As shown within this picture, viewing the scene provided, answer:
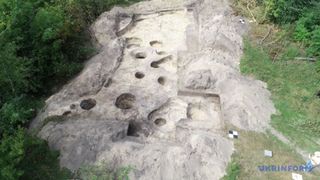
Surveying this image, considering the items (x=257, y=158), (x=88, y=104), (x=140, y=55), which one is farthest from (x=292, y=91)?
(x=88, y=104)

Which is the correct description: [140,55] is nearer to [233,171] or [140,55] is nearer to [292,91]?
[292,91]

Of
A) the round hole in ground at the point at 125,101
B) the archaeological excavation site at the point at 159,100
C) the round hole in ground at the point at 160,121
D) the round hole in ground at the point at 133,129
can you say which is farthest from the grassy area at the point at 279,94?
the round hole in ground at the point at 125,101

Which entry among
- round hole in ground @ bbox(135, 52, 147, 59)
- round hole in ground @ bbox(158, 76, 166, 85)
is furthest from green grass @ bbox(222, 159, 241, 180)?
round hole in ground @ bbox(135, 52, 147, 59)

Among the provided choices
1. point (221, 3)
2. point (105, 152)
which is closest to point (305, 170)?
point (105, 152)

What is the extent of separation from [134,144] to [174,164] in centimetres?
112

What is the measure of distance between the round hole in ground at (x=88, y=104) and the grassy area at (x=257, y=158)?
13.5 feet

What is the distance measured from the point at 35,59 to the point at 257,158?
272 inches

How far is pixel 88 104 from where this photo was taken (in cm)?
947

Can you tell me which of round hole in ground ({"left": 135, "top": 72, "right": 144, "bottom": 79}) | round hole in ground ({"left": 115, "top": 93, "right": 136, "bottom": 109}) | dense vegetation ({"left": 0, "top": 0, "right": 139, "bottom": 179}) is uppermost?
dense vegetation ({"left": 0, "top": 0, "right": 139, "bottom": 179})

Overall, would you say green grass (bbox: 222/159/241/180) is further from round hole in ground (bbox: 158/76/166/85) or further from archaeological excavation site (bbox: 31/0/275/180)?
round hole in ground (bbox: 158/76/166/85)

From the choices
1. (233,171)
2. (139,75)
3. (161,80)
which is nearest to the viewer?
(233,171)

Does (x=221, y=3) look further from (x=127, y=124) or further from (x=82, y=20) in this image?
(x=127, y=124)

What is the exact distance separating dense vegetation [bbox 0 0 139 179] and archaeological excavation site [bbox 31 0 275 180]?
458 mm

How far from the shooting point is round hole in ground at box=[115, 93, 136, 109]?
31.2 feet
